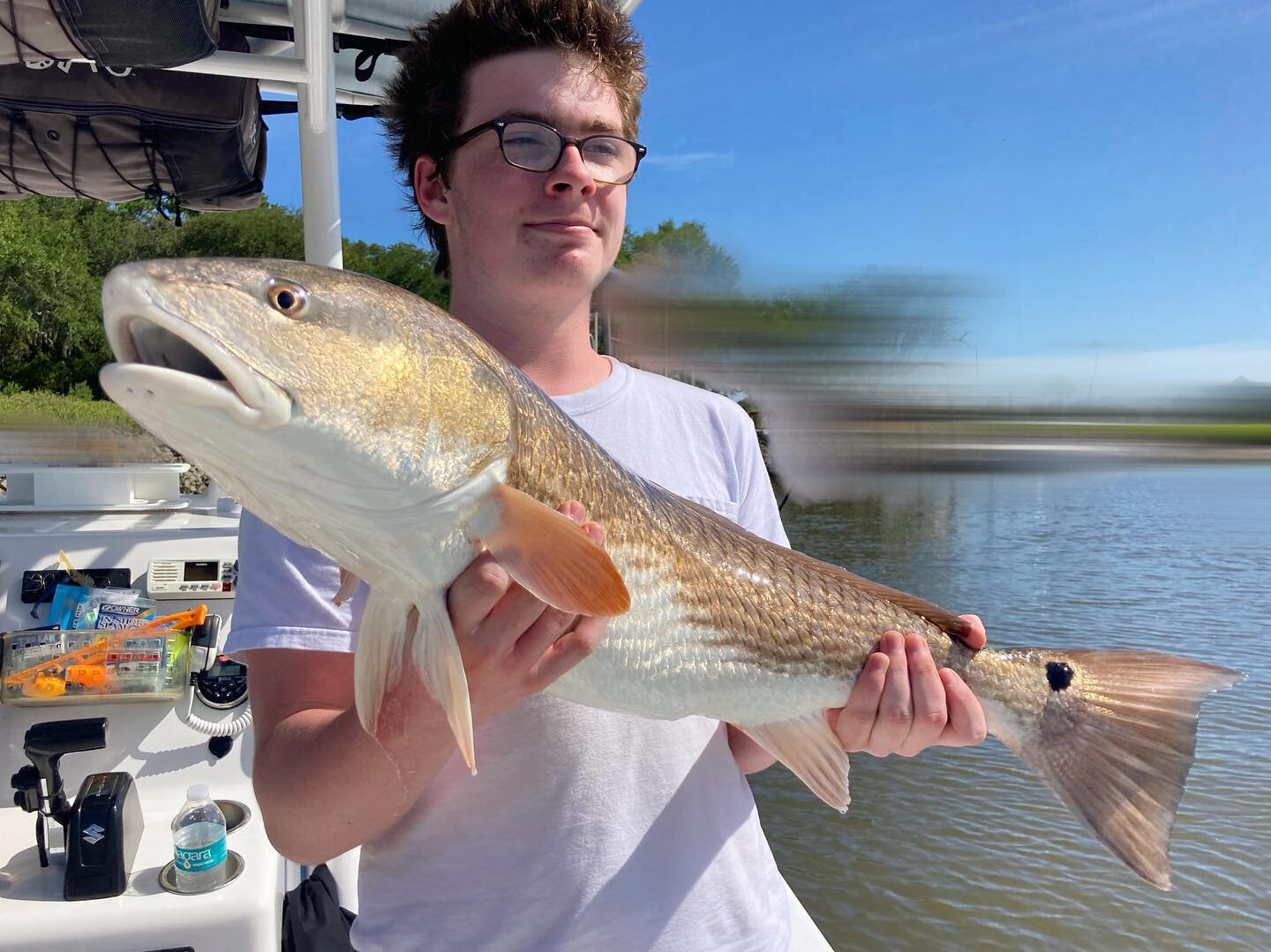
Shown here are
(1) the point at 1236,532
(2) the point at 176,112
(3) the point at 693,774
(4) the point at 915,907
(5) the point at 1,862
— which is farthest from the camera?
(1) the point at 1236,532

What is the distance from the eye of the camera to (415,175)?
231cm

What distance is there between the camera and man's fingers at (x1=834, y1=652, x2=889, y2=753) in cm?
207

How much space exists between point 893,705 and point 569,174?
1.40 m

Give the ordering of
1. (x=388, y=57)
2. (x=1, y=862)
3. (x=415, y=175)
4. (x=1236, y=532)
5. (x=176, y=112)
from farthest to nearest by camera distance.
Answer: (x=1236, y=532) < (x=388, y=57) < (x=176, y=112) < (x=1, y=862) < (x=415, y=175)

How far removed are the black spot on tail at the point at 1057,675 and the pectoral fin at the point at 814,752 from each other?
62 centimetres

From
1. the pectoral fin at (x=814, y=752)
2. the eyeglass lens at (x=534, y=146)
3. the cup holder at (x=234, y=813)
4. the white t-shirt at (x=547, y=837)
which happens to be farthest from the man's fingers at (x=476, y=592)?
the cup holder at (x=234, y=813)

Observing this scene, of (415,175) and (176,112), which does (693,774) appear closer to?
(415,175)

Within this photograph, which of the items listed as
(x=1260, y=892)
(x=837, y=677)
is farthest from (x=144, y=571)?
(x=1260, y=892)

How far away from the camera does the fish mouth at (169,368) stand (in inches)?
45.7

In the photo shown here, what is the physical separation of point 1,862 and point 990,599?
45.9 ft

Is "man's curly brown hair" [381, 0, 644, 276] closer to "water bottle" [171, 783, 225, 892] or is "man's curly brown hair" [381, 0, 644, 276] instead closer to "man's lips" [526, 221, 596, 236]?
"man's lips" [526, 221, 596, 236]

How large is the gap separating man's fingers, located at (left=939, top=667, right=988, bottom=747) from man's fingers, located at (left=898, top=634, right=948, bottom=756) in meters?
0.02

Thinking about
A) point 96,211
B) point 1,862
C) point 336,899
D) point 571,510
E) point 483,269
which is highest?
point 96,211

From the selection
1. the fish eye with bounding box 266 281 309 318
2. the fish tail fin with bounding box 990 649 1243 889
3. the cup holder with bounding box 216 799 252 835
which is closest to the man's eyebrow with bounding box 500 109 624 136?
the fish eye with bounding box 266 281 309 318
